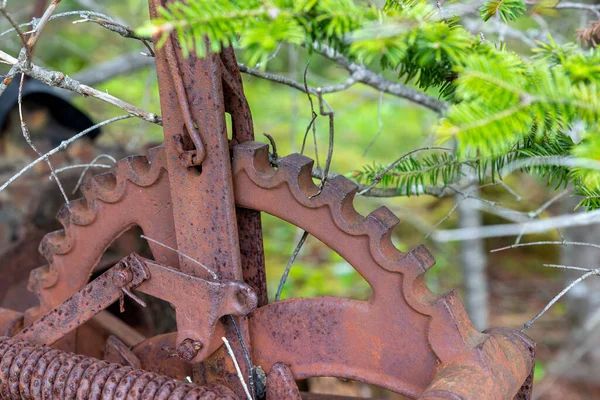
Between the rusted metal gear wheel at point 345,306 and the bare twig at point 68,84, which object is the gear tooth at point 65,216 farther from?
the bare twig at point 68,84

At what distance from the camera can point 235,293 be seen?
3.12ft

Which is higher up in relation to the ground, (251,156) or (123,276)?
(251,156)

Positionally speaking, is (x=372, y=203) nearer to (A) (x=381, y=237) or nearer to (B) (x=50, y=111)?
(B) (x=50, y=111)

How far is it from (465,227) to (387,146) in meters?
1.36

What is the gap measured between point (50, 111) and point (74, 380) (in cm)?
123

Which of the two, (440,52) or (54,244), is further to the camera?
(54,244)

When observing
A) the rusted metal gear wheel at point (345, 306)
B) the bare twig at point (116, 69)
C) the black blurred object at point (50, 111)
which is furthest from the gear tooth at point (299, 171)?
the bare twig at point (116, 69)

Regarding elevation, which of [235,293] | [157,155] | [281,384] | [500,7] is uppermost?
[500,7]

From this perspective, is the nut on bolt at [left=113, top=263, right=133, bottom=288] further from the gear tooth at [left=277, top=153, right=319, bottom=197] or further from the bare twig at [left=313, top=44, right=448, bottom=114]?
the bare twig at [left=313, top=44, right=448, bottom=114]

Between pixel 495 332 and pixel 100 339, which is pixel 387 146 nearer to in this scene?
pixel 100 339

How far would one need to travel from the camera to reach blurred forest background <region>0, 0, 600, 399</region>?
3.23 meters

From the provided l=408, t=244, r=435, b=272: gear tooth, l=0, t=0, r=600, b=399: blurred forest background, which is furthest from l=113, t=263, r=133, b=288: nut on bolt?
l=0, t=0, r=600, b=399: blurred forest background

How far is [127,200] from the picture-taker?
42.2 inches

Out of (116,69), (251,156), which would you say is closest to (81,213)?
(251,156)
